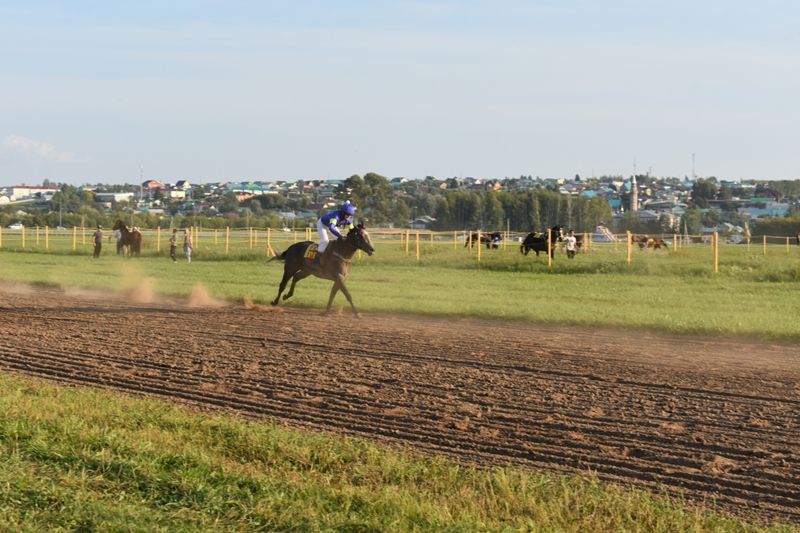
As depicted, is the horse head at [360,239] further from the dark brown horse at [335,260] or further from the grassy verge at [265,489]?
the grassy verge at [265,489]

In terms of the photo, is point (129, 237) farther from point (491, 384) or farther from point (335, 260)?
point (491, 384)

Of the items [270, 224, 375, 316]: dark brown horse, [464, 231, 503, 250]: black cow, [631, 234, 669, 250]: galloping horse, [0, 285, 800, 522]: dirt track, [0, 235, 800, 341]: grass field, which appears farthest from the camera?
[631, 234, 669, 250]: galloping horse

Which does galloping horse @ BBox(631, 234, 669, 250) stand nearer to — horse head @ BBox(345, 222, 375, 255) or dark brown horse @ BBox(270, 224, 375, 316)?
dark brown horse @ BBox(270, 224, 375, 316)

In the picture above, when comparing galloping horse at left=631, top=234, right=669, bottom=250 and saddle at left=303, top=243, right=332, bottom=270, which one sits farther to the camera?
galloping horse at left=631, top=234, right=669, bottom=250

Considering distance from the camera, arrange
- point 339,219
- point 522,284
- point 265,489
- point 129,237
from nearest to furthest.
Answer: point 265,489
point 339,219
point 522,284
point 129,237

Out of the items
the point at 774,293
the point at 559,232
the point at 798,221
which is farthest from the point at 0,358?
the point at 798,221

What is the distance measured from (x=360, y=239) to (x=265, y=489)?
568 inches

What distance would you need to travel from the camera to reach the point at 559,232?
49500 millimetres

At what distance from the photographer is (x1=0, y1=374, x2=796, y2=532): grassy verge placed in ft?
22.6

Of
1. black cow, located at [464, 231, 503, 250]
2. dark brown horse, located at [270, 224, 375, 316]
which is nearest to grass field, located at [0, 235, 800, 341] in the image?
dark brown horse, located at [270, 224, 375, 316]

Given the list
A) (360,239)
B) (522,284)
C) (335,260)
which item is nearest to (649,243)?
(522,284)

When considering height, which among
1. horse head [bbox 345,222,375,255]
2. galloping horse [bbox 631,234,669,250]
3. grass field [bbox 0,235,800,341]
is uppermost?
horse head [bbox 345,222,375,255]

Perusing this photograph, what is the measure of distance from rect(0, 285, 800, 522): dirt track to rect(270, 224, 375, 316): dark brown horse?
3.97 feet

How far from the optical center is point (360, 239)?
21.8 meters
